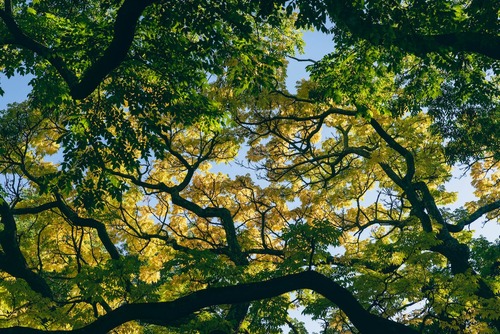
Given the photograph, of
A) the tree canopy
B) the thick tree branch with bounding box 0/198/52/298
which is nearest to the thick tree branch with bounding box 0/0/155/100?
the tree canopy

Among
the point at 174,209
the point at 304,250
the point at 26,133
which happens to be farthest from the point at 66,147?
the point at 174,209

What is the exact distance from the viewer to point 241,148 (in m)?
15.1

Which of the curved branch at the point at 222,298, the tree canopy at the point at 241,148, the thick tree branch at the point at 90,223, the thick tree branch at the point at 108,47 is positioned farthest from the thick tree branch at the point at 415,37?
the thick tree branch at the point at 90,223

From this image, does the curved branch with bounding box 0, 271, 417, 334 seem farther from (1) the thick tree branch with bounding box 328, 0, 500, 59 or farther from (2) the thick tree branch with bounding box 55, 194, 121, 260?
(2) the thick tree branch with bounding box 55, 194, 121, 260

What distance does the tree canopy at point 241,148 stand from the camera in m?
6.47

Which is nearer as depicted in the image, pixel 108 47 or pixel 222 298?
pixel 108 47

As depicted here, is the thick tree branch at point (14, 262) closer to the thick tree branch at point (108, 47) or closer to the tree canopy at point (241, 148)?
the tree canopy at point (241, 148)

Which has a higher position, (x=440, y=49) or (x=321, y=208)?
(x=321, y=208)

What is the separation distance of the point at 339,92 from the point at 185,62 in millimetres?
3522

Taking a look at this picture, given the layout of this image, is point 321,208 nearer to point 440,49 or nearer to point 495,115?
point 495,115

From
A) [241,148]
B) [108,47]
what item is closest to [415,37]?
[108,47]

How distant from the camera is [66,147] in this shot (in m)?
7.71

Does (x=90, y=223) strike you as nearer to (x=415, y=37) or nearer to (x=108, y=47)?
(x=108, y=47)

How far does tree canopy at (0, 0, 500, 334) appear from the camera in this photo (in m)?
6.47
